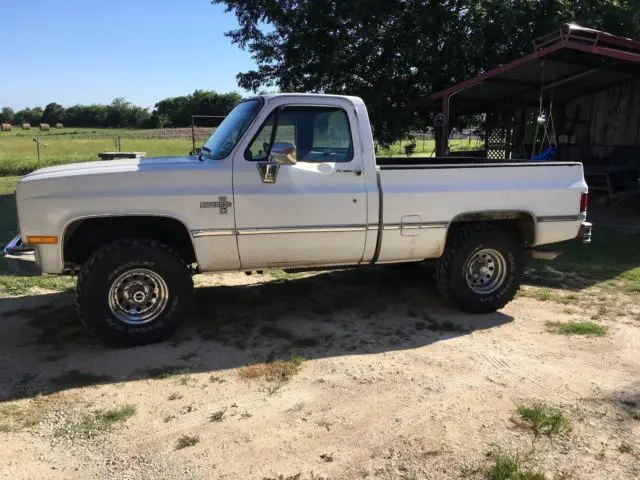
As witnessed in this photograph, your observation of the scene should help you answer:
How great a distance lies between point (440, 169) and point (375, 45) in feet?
30.8

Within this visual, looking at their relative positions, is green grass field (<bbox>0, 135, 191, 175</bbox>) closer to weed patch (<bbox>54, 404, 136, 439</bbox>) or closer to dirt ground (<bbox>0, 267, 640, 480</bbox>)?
dirt ground (<bbox>0, 267, 640, 480</bbox>)

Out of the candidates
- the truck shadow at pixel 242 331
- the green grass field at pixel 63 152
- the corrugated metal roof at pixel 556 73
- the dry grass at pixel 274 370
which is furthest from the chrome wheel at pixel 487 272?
the green grass field at pixel 63 152

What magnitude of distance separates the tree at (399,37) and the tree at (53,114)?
103452 millimetres

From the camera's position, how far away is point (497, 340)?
16.2 feet

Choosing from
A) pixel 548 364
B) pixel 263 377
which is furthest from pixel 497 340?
pixel 263 377

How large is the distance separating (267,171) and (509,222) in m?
2.65

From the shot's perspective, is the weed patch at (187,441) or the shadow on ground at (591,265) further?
the shadow on ground at (591,265)

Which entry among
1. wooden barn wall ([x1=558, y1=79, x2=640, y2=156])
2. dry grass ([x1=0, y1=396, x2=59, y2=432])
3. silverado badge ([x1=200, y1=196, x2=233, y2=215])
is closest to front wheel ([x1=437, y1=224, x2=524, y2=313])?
silverado badge ([x1=200, y1=196, x2=233, y2=215])

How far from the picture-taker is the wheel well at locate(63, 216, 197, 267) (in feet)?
14.9

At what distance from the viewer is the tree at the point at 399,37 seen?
42.5ft

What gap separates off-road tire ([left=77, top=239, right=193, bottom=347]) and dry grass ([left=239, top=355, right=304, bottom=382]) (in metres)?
0.84

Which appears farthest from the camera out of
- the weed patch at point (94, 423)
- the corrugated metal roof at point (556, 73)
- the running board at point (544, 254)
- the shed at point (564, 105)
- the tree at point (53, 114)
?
the tree at point (53, 114)

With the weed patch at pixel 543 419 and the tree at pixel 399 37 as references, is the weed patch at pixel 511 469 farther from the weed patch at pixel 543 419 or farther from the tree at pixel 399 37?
the tree at pixel 399 37

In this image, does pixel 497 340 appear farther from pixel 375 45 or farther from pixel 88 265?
pixel 375 45
